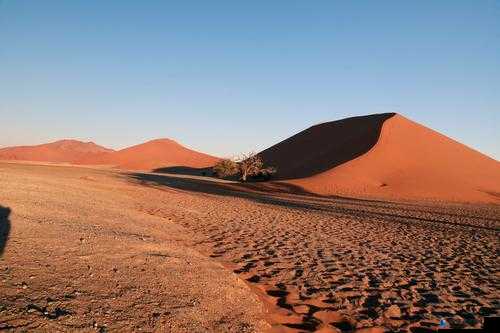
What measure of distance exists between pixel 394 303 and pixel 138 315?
356 cm

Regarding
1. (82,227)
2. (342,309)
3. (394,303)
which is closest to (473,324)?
(394,303)

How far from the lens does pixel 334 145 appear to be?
173 ft

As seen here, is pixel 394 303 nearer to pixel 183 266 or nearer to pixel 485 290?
pixel 485 290

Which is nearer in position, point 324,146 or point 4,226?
point 4,226

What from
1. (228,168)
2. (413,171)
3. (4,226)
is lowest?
(4,226)

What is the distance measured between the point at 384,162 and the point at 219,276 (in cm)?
3643

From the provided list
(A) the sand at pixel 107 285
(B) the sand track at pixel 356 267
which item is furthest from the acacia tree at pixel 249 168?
(A) the sand at pixel 107 285

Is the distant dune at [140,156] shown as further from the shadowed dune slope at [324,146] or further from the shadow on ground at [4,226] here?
the shadow on ground at [4,226]

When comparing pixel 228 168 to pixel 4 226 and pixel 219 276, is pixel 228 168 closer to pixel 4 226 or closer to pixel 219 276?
pixel 4 226

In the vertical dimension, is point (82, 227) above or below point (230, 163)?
below

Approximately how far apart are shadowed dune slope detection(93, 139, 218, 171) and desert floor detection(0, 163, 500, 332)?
64.3 metres

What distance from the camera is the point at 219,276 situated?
6559 mm

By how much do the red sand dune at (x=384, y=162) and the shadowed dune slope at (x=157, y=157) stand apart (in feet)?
71.6

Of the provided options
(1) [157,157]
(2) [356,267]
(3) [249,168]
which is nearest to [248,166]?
(3) [249,168]
